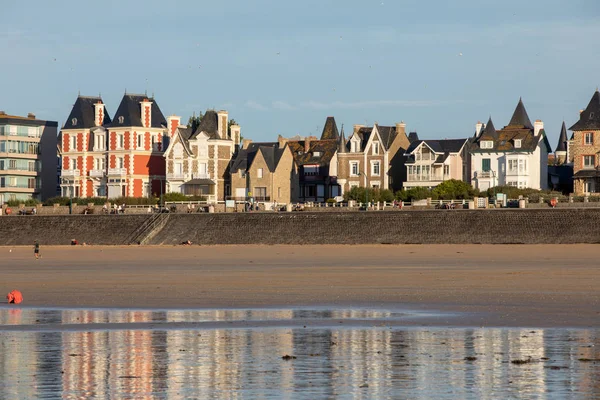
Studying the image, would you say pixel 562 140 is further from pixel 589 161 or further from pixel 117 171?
pixel 117 171

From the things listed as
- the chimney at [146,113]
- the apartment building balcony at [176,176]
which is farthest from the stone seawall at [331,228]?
A: the chimney at [146,113]

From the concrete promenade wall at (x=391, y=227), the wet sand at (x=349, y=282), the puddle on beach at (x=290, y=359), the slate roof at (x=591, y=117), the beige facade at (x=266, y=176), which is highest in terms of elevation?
the slate roof at (x=591, y=117)

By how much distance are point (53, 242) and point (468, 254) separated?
37.1m

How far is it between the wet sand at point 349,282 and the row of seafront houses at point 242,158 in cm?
4368

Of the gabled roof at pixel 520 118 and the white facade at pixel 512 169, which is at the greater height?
the gabled roof at pixel 520 118

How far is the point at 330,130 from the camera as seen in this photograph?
371 feet

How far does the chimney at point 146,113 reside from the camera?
108 m

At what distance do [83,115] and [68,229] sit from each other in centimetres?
3240

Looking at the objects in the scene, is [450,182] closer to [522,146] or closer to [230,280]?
[522,146]

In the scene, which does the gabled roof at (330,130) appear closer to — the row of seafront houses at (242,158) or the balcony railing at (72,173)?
the row of seafront houses at (242,158)

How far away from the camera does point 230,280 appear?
119 feet

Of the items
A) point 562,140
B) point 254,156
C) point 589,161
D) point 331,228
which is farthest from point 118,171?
point 562,140

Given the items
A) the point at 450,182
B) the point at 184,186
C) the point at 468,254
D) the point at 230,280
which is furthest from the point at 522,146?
the point at 230,280

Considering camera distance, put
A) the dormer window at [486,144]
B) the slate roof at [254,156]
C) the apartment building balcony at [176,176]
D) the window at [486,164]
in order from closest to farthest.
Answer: the window at [486,164] < the dormer window at [486,144] < the slate roof at [254,156] < the apartment building balcony at [176,176]
